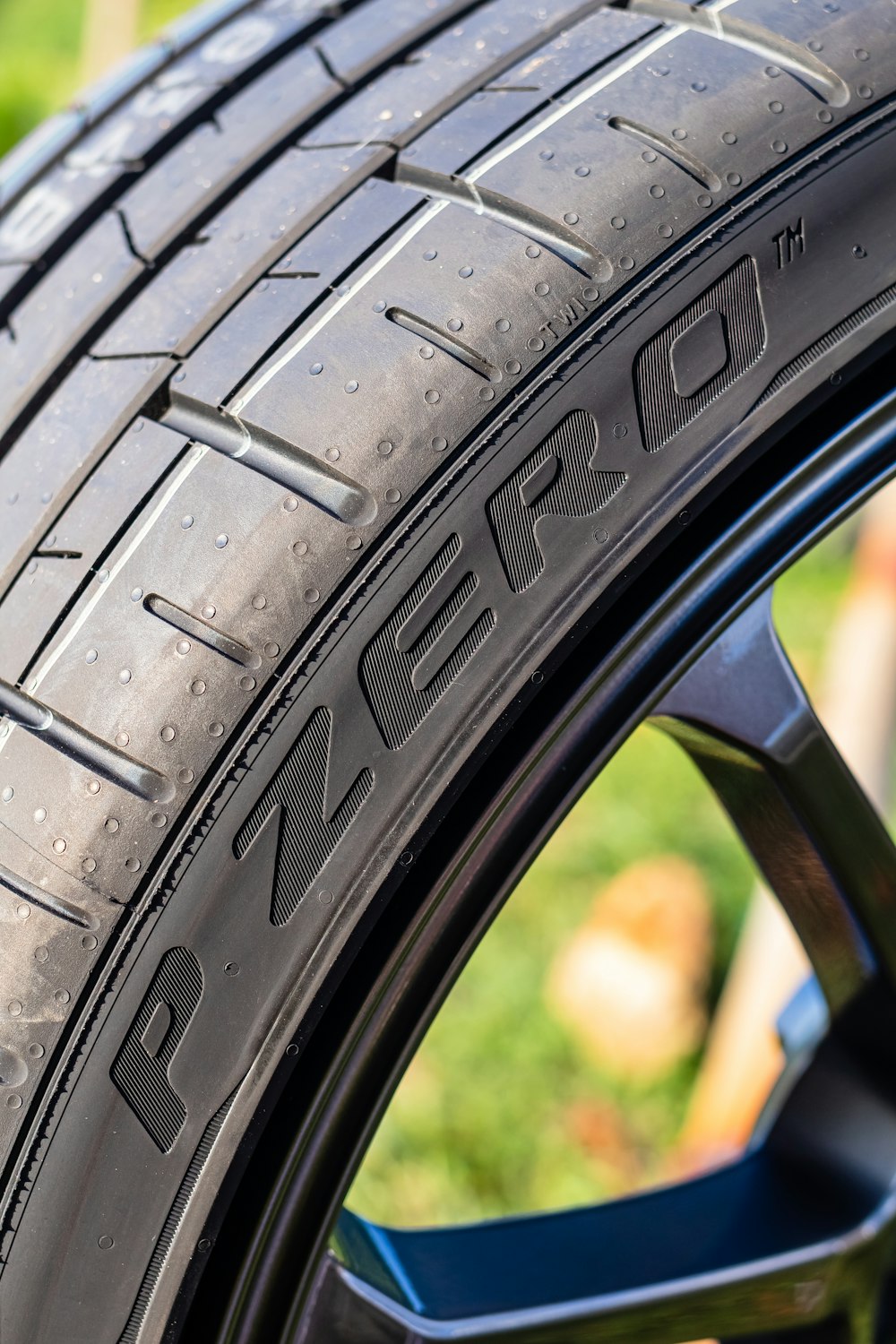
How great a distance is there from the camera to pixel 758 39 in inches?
33.2

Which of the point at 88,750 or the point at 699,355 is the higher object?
the point at 699,355

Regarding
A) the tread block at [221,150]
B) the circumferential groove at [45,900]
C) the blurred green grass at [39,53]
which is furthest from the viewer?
the blurred green grass at [39,53]

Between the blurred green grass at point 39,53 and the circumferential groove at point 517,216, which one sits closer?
the circumferential groove at point 517,216

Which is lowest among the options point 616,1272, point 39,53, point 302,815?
point 616,1272

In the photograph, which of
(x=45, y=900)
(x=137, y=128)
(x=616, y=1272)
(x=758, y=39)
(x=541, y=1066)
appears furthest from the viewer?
(x=541, y=1066)

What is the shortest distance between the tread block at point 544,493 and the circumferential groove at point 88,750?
0.79 feet

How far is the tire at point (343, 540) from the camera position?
29.0 inches

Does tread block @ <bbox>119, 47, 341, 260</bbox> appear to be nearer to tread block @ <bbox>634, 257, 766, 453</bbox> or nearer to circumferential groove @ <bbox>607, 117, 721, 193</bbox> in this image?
circumferential groove @ <bbox>607, 117, 721, 193</bbox>

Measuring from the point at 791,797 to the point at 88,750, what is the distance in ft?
1.65

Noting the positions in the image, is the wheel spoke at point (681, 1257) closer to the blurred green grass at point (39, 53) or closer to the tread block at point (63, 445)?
the tread block at point (63, 445)

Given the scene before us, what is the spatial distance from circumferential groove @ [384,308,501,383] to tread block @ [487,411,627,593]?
5 cm

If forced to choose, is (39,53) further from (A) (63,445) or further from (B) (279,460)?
(B) (279,460)

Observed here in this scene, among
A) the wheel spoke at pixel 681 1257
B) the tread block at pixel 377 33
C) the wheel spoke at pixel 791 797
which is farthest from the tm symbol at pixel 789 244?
the wheel spoke at pixel 681 1257

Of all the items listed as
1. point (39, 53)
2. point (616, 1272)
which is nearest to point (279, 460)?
point (616, 1272)
